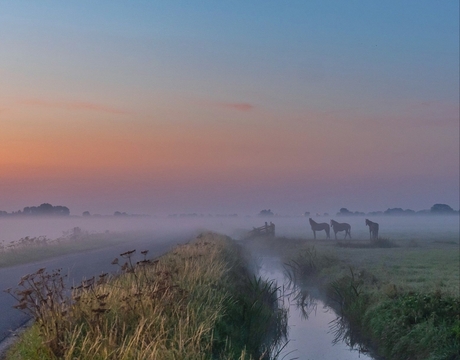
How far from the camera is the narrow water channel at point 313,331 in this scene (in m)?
14.0

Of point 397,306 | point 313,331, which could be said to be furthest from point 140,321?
point 313,331

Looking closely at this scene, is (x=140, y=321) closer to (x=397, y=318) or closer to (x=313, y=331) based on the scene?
(x=397, y=318)

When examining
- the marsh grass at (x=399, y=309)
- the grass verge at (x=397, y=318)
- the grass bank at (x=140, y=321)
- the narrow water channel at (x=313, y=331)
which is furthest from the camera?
the narrow water channel at (x=313, y=331)

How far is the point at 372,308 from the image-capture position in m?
15.3

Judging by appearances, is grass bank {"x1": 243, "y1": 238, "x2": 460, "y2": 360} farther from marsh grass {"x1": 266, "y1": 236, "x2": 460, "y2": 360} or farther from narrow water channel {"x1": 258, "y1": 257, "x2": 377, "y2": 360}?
narrow water channel {"x1": 258, "y1": 257, "x2": 377, "y2": 360}

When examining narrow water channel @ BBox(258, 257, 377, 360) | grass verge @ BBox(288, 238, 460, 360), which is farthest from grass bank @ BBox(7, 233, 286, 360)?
grass verge @ BBox(288, 238, 460, 360)

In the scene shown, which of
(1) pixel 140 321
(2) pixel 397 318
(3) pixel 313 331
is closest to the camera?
(1) pixel 140 321

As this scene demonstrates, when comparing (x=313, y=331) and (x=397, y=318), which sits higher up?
(x=397, y=318)

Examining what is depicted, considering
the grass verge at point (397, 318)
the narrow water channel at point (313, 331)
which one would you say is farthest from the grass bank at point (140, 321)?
the grass verge at point (397, 318)

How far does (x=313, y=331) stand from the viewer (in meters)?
16.6

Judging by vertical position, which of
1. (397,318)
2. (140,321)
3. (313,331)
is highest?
(140,321)

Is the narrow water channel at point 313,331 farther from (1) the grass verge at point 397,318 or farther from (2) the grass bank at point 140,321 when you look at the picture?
(2) the grass bank at point 140,321

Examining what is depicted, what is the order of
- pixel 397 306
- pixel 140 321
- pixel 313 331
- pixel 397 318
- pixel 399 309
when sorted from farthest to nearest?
pixel 313 331 < pixel 397 306 < pixel 399 309 < pixel 397 318 < pixel 140 321

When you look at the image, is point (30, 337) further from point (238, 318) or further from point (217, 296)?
point (238, 318)
